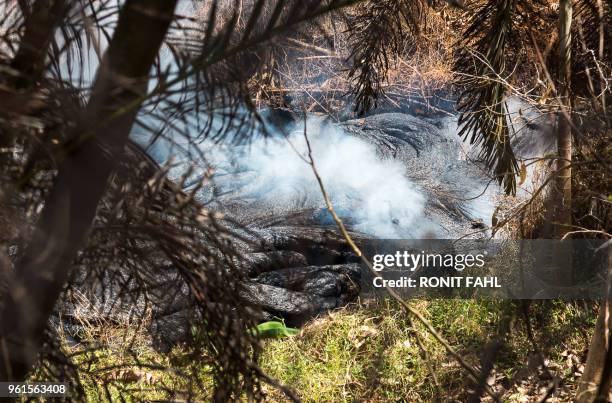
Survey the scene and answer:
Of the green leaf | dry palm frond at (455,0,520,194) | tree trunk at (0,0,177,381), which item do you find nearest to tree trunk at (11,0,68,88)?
tree trunk at (0,0,177,381)

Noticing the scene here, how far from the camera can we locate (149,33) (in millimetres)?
1290

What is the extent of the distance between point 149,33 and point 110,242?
1.48 ft

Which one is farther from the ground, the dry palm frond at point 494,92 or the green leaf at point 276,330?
the dry palm frond at point 494,92

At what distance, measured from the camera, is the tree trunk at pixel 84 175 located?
119cm

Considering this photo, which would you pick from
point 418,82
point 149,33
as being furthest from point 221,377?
point 418,82

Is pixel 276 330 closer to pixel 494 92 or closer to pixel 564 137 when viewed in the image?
pixel 494 92

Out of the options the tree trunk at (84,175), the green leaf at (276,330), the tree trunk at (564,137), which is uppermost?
the tree trunk at (564,137)

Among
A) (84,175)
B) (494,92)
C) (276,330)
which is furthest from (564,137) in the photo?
(84,175)

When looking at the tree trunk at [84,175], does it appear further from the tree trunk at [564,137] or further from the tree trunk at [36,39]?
the tree trunk at [564,137]

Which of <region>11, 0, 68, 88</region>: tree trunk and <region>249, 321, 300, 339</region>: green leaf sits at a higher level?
<region>249, 321, 300, 339</region>: green leaf

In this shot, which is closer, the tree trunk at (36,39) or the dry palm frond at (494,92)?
the tree trunk at (36,39)

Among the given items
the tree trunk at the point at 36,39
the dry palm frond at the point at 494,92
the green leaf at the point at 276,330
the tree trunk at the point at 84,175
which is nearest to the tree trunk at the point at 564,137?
the dry palm frond at the point at 494,92

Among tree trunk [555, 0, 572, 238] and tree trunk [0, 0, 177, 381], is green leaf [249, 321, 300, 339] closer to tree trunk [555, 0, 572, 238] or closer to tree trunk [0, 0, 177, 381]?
tree trunk [555, 0, 572, 238]

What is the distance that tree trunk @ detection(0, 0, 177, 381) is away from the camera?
1193 millimetres
